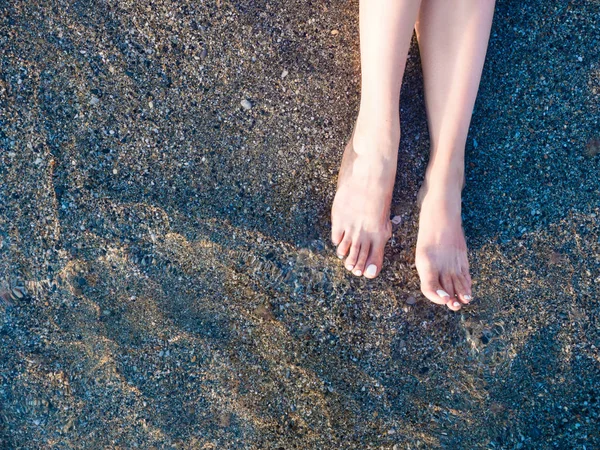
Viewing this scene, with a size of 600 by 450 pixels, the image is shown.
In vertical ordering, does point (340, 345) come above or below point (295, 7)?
below

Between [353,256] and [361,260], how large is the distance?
34mm

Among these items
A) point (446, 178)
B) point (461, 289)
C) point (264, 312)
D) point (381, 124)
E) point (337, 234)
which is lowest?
point (264, 312)

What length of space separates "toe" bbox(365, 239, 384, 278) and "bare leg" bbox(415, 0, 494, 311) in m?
0.14

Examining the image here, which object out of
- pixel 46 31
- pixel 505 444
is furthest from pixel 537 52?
pixel 46 31

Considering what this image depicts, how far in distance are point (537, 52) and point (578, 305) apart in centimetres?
98

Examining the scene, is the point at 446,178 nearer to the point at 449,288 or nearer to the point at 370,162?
the point at 370,162

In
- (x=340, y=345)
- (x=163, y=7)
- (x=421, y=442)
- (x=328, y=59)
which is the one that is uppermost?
(x=163, y=7)

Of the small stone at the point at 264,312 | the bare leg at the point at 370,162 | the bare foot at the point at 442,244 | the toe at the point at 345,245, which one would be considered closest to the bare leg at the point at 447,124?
the bare foot at the point at 442,244

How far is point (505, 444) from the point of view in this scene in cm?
172

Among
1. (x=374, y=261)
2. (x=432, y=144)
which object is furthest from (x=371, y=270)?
(x=432, y=144)

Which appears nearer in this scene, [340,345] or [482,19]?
[482,19]

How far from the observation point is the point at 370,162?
67.1 inches

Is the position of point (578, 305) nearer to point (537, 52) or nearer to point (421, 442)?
point (421, 442)

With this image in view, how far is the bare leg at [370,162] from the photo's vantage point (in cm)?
159
